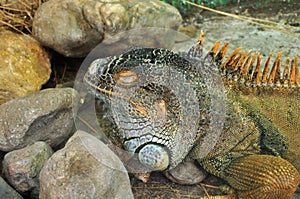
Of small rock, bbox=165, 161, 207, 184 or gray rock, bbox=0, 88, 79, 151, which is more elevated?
gray rock, bbox=0, 88, 79, 151

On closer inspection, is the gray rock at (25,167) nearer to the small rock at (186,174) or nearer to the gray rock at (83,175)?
the gray rock at (83,175)

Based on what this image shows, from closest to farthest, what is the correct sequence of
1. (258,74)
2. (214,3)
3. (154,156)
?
(154,156), (258,74), (214,3)

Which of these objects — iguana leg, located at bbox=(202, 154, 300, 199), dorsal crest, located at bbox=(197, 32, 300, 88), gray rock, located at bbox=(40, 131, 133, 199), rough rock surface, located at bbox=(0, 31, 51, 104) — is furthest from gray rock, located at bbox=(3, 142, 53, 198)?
dorsal crest, located at bbox=(197, 32, 300, 88)

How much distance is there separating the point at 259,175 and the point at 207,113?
1.53 feet

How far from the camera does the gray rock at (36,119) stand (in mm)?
2508

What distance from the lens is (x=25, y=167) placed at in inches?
91.7

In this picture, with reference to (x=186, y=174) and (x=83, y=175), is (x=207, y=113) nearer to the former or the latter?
(x=186, y=174)

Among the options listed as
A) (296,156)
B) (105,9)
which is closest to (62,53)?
(105,9)

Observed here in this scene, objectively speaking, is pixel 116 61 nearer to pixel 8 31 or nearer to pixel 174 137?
pixel 174 137

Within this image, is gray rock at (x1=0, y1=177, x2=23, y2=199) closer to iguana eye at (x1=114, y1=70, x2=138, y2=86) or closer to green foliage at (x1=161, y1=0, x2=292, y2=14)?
iguana eye at (x1=114, y1=70, x2=138, y2=86)

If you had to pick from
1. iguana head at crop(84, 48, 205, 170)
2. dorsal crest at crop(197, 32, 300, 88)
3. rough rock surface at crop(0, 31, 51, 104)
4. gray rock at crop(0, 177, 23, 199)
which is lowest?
gray rock at crop(0, 177, 23, 199)

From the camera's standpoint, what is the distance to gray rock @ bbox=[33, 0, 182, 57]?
10.4 ft

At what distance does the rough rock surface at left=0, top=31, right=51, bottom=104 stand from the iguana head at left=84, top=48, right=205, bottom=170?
82 cm

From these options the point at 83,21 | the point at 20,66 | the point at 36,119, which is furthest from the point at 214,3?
the point at 36,119
